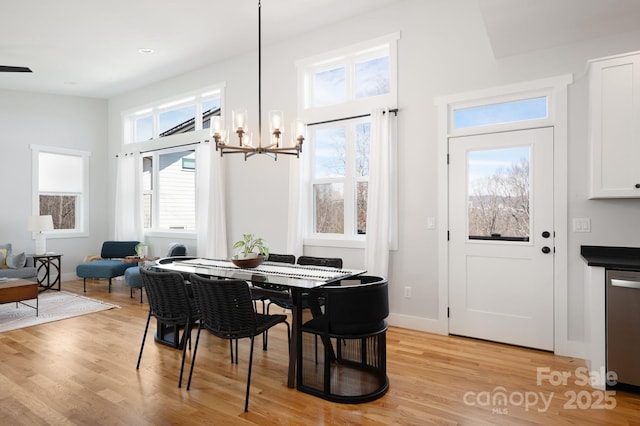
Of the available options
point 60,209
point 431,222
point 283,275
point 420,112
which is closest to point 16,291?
point 60,209

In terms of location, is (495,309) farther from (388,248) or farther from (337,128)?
(337,128)

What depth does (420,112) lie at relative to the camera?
168 inches

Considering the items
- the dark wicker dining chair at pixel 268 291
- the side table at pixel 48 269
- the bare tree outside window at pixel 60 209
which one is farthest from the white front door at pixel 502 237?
the bare tree outside window at pixel 60 209

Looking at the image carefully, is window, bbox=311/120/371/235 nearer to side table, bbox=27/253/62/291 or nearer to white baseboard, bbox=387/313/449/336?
white baseboard, bbox=387/313/449/336

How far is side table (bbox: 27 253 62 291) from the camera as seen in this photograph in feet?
21.5

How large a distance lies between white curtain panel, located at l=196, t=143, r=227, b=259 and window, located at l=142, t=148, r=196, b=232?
56cm

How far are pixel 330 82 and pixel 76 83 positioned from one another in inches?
191

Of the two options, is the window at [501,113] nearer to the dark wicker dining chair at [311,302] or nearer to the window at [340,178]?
the window at [340,178]

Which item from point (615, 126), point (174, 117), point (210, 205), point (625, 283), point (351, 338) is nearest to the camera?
point (351, 338)

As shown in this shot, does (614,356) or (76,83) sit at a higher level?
(76,83)

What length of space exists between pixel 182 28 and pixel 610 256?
521cm

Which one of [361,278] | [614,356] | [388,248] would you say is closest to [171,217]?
[388,248]

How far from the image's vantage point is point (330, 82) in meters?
5.06

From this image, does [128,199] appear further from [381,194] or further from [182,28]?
[381,194]
